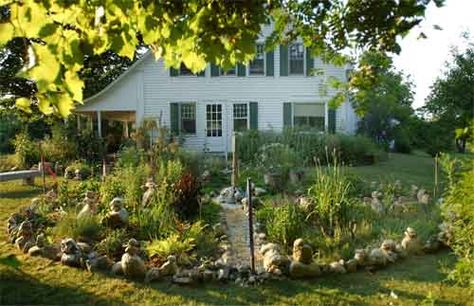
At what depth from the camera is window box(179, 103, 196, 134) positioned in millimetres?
19328

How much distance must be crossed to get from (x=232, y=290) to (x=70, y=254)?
1.85 meters

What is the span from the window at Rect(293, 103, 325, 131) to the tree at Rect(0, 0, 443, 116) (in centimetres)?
1657

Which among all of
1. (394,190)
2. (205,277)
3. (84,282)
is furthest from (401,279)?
(394,190)

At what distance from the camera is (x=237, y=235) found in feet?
21.0

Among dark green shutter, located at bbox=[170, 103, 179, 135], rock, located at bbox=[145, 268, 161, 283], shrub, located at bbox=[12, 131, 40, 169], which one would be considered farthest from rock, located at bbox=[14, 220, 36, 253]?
dark green shutter, located at bbox=[170, 103, 179, 135]

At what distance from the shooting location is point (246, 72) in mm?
18953

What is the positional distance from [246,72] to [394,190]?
10699 mm

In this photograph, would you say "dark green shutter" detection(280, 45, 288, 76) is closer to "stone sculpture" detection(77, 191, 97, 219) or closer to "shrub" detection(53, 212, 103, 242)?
"stone sculpture" detection(77, 191, 97, 219)

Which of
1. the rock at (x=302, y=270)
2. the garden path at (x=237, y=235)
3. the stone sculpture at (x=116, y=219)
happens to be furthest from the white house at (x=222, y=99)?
the rock at (x=302, y=270)

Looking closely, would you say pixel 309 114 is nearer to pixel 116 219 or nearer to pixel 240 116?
pixel 240 116

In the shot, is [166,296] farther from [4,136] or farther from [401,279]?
[4,136]

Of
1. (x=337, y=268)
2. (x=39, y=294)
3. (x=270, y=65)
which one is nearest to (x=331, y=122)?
(x=270, y=65)

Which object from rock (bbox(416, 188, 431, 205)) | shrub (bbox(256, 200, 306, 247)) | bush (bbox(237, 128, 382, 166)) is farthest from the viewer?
bush (bbox(237, 128, 382, 166))

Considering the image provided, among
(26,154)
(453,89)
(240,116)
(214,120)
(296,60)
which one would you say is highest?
(296,60)
